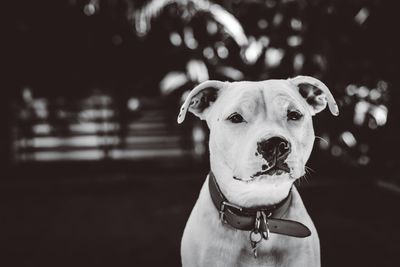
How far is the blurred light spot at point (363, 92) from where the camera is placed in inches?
143

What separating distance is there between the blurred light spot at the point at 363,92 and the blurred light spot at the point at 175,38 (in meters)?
1.71

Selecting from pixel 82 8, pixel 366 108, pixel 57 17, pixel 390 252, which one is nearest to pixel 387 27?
pixel 366 108

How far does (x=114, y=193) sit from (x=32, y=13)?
194 centimetres

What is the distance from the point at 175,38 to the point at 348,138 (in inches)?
73.8

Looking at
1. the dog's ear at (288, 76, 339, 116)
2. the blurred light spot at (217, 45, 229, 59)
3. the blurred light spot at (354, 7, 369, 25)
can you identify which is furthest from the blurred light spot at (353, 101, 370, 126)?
the dog's ear at (288, 76, 339, 116)

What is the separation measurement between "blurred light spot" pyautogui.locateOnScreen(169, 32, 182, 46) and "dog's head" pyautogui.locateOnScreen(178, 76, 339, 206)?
270cm

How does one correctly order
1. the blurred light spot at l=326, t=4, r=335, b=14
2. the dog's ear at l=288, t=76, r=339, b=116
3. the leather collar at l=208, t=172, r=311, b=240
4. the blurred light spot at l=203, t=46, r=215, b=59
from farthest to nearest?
the blurred light spot at l=203, t=46, r=215, b=59, the blurred light spot at l=326, t=4, r=335, b=14, the dog's ear at l=288, t=76, r=339, b=116, the leather collar at l=208, t=172, r=311, b=240

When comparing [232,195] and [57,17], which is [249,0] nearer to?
[57,17]

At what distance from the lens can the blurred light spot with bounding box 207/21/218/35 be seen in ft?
12.7

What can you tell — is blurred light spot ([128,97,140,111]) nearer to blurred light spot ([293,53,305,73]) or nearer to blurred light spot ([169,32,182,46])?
blurred light spot ([169,32,182,46])

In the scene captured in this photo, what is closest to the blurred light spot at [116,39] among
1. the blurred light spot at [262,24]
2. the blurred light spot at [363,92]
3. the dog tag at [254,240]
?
the blurred light spot at [262,24]

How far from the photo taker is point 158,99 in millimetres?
4777

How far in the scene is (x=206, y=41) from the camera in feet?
13.0

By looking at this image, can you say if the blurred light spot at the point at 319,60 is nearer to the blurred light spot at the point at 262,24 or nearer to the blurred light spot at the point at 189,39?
the blurred light spot at the point at 262,24
